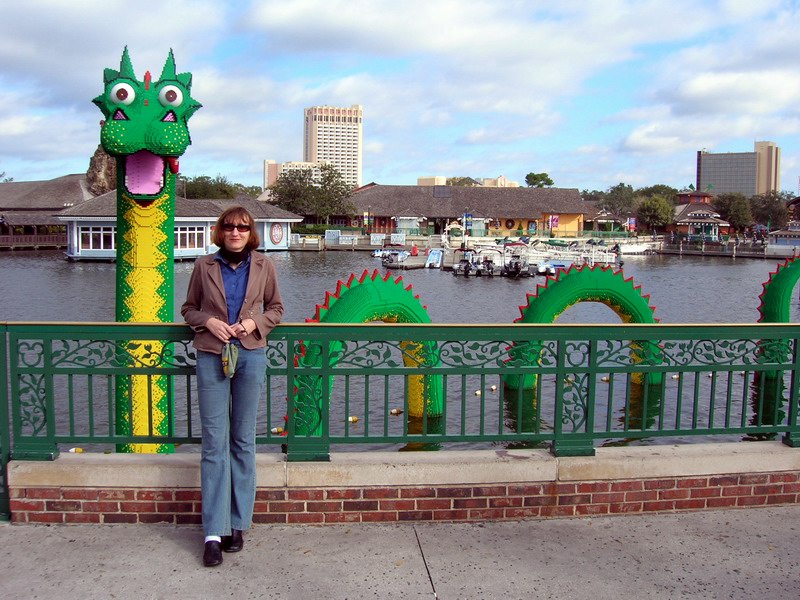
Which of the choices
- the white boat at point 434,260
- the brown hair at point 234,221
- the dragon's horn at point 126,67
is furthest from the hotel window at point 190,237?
the brown hair at point 234,221

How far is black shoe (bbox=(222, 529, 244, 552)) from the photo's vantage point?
4.70 m

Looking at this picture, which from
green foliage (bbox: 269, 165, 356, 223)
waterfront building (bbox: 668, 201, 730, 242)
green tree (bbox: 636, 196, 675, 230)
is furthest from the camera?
green tree (bbox: 636, 196, 675, 230)

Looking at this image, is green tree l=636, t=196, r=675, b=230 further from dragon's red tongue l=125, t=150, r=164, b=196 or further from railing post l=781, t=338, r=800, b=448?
railing post l=781, t=338, r=800, b=448

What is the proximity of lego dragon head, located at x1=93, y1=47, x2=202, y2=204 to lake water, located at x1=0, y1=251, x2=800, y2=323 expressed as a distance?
12.1 m

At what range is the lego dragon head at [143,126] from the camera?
7.95 m

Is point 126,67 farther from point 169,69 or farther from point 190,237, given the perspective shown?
point 190,237

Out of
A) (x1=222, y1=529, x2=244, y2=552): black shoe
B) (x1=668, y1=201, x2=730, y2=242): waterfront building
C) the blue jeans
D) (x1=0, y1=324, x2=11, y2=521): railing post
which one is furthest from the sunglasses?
(x1=668, y1=201, x2=730, y2=242): waterfront building

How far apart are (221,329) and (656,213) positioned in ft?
330

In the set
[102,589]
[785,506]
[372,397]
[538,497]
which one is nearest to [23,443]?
[102,589]

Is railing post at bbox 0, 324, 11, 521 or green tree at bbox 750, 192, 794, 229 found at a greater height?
green tree at bbox 750, 192, 794, 229

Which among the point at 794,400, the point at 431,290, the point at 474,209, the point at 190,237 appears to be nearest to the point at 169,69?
the point at 794,400

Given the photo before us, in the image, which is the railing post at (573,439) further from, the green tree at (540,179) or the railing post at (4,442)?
the green tree at (540,179)

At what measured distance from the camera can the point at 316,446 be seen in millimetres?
5266

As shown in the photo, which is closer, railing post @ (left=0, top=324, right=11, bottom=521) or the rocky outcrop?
railing post @ (left=0, top=324, right=11, bottom=521)
